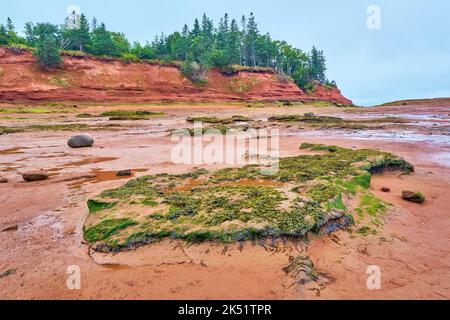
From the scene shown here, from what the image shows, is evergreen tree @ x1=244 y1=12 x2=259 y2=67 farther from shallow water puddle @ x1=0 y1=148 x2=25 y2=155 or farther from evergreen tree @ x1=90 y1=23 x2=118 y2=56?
shallow water puddle @ x1=0 y1=148 x2=25 y2=155

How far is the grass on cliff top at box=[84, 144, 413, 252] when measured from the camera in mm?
2973

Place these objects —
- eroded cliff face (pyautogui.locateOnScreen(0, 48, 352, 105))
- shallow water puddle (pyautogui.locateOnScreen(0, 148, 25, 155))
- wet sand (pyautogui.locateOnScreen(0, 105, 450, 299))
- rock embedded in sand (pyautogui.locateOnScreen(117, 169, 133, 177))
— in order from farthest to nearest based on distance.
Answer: eroded cliff face (pyautogui.locateOnScreen(0, 48, 352, 105)) < shallow water puddle (pyautogui.locateOnScreen(0, 148, 25, 155)) < rock embedded in sand (pyautogui.locateOnScreen(117, 169, 133, 177)) < wet sand (pyautogui.locateOnScreen(0, 105, 450, 299))

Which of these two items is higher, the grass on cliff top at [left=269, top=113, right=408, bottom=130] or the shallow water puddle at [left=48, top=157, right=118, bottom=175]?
the grass on cliff top at [left=269, top=113, right=408, bottom=130]

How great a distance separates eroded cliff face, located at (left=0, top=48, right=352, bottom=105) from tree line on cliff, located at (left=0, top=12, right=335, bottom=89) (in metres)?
2.37

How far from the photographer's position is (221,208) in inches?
134

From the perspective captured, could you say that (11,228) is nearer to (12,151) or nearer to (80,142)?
(80,142)

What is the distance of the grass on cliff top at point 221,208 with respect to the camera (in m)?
2.97

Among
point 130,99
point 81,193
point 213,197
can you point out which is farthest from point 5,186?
point 130,99

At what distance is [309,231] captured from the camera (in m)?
3.06

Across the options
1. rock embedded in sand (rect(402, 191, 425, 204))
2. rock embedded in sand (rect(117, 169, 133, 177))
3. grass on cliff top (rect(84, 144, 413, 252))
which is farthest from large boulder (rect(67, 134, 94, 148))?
rock embedded in sand (rect(402, 191, 425, 204))

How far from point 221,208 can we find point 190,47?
202 ft

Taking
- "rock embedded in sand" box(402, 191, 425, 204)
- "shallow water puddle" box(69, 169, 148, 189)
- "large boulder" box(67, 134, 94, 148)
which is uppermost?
"large boulder" box(67, 134, 94, 148)

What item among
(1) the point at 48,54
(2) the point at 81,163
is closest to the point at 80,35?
(1) the point at 48,54
